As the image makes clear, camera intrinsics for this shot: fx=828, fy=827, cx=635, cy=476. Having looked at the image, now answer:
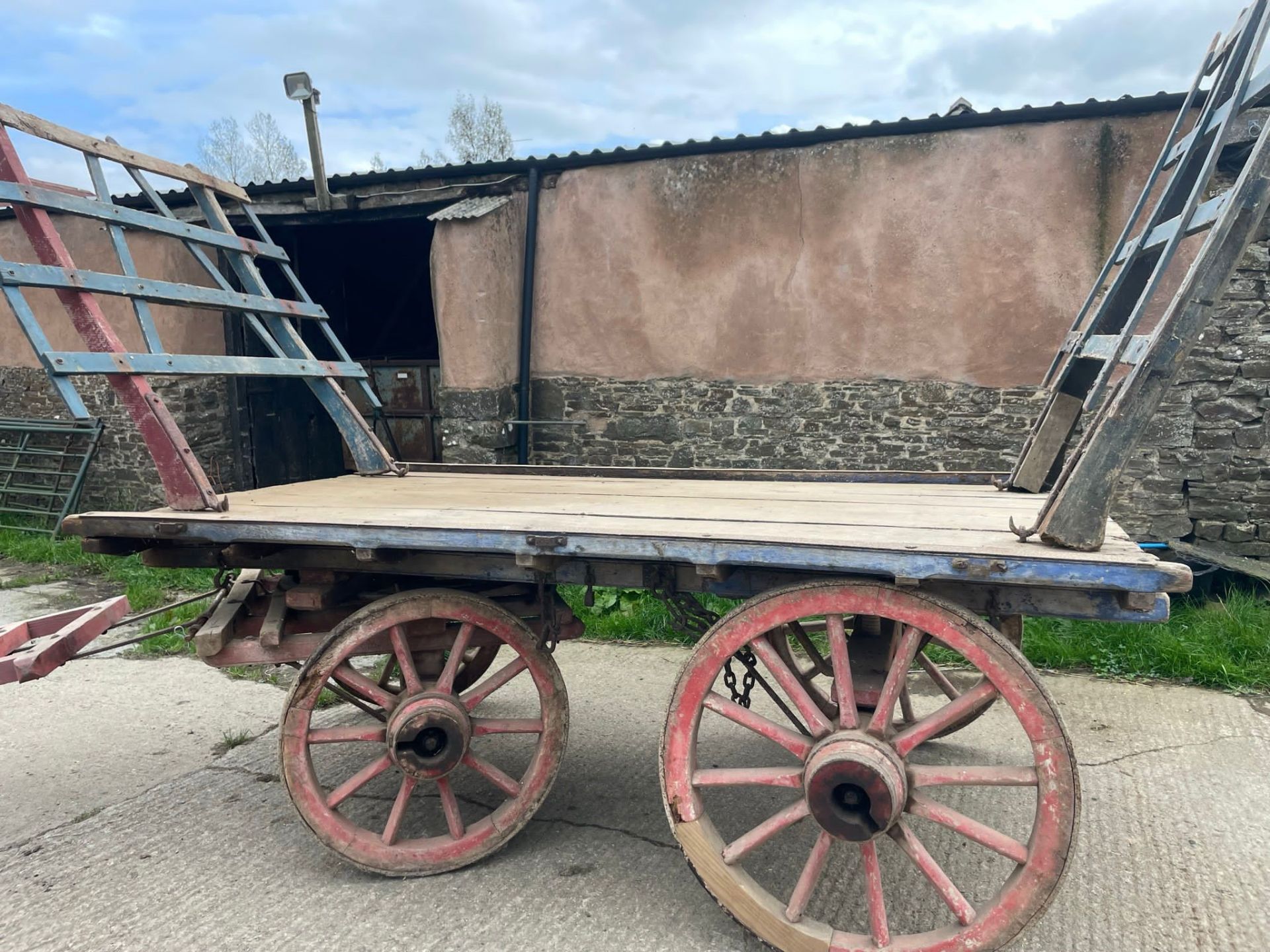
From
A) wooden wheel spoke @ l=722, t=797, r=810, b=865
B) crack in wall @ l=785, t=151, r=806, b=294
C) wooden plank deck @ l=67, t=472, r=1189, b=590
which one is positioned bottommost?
wooden wheel spoke @ l=722, t=797, r=810, b=865

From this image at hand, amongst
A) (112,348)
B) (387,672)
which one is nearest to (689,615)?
(387,672)

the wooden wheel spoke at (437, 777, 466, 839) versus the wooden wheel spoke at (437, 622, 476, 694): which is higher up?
the wooden wheel spoke at (437, 622, 476, 694)

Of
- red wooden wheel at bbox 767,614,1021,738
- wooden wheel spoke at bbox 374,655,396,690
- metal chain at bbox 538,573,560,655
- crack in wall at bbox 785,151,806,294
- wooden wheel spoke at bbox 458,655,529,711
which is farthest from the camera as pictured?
crack in wall at bbox 785,151,806,294

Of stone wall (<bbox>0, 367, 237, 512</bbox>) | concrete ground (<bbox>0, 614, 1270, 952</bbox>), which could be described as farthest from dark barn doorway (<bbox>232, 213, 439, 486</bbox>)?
concrete ground (<bbox>0, 614, 1270, 952</bbox>)

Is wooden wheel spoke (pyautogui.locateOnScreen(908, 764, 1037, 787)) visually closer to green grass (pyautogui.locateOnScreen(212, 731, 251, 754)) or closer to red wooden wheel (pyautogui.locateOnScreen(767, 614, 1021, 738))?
red wooden wheel (pyautogui.locateOnScreen(767, 614, 1021, 738))

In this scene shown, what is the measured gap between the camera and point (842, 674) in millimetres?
2197

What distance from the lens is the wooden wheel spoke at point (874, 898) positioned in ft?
6.84

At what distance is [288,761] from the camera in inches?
102

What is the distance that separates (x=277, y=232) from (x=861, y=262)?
590cm

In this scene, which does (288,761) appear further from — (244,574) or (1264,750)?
(1264,750)

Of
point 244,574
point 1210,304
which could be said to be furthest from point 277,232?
point 1210,304

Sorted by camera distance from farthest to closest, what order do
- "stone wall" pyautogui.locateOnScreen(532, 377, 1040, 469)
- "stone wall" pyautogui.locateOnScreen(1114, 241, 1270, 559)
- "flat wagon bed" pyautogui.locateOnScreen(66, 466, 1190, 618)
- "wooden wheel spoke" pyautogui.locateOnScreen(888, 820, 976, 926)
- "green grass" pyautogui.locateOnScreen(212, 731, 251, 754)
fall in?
"stone wall" pyautogui.locateOnScreen(532, 377, 1040, 469)
"stone wall" pyautogui.locateOnScreen(1114, 241, 1270, 559)
"green grass" pyautogui.locateOnScreen(212, 731, 251, 754)
"wooden wheel spoke" pyautogui.locateOnScreen(888, 820, 976, 926)
"flat wagon bed" pyautogui.locateOnScreen(66, 466, 1190, 618)

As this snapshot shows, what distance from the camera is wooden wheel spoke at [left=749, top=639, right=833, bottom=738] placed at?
2242 millimetres

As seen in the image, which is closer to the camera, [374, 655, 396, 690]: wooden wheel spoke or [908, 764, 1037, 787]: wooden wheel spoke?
[908, 764, 1037, 787]: wooden wheel spoke
